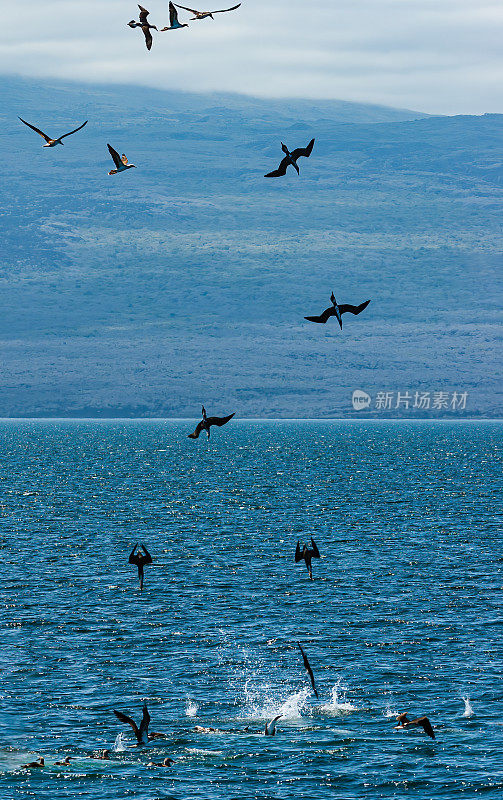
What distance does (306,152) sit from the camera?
38.8m

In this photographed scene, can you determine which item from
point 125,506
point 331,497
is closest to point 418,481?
point 331,497

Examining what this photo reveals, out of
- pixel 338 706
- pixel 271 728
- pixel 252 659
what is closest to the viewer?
pixel 271 728

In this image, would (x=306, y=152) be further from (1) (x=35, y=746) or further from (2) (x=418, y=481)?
(2) (x=418, y=481)

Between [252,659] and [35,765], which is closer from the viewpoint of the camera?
[35,765]

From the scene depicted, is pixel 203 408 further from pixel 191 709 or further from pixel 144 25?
pixel 191 709

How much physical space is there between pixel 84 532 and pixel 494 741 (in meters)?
72.5

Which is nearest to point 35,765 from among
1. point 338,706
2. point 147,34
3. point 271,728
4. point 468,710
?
point 271,728

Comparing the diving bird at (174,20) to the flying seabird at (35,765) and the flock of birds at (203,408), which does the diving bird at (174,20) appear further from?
the flying seabird at (35,765)

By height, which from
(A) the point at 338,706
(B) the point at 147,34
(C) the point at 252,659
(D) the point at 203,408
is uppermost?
(B) the point at 147,34

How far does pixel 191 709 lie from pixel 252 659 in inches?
365

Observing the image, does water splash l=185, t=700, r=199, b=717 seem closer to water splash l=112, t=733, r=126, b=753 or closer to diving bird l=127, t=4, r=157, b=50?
water splash l=112, t=733, r=126, b=753

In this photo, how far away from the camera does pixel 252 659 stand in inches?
2389

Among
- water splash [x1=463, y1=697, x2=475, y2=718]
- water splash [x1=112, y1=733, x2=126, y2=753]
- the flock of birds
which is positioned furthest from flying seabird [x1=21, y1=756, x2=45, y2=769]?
water splash [x1=463, y1=697, x2=475, y2=718]

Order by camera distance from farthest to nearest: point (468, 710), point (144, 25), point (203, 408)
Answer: point (468, 710), point (144, 25), point (203, 408)
